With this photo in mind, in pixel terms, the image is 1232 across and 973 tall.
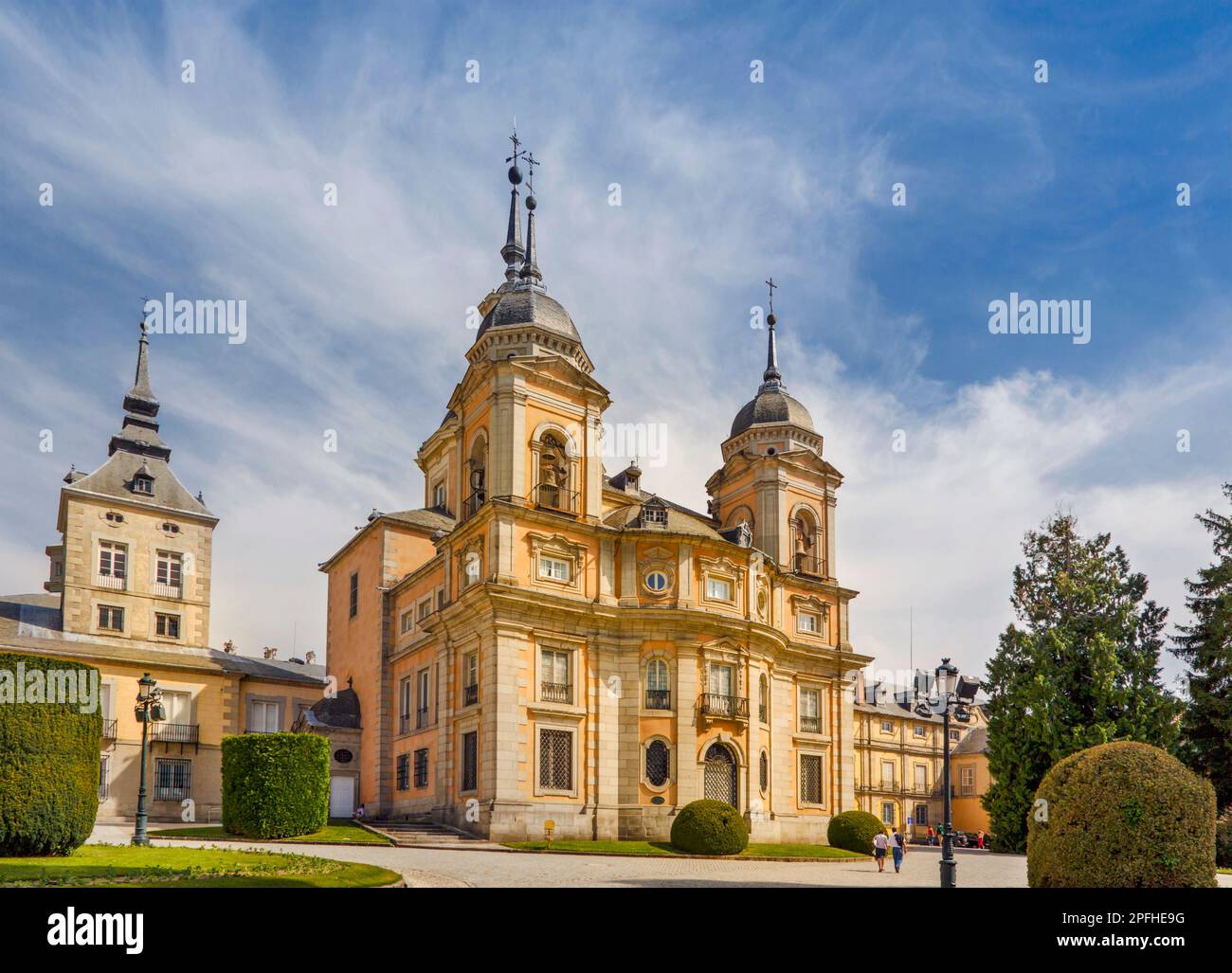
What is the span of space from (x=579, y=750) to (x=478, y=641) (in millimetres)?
5722

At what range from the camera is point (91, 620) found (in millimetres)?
48875

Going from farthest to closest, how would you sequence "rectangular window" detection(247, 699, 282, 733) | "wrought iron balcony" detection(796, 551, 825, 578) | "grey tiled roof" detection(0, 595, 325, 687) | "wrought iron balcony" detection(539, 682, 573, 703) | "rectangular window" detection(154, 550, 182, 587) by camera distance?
"wrought iron balcony" detection(796, 551, 825, 578)
"rectangular window" detection(154, 550, 182, 587)
"rectangular window" detection(247, 699, 282, 733)
"grey tiled roof" detection(0, 595, 325, 687)
"wrought iron balcony" detection(539, 682, 573, 703)

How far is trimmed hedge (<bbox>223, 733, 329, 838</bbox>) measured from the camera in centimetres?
3247

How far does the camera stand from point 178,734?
4772 centimetres

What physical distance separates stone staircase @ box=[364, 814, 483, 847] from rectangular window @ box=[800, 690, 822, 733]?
62.6ft

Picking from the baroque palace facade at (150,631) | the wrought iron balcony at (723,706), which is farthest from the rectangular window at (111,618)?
the wrought iron balcony at (723,706)

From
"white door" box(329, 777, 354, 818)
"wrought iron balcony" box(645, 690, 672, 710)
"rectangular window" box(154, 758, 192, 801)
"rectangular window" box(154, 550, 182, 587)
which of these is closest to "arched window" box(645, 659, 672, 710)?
"wrought iron balcony" box(645, 690, 672, 710)

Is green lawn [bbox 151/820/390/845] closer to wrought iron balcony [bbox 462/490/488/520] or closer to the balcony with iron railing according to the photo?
wrought iron balcony [bbox 462/490/488/520]

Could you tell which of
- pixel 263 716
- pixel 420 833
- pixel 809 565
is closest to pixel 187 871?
pixel 420 833

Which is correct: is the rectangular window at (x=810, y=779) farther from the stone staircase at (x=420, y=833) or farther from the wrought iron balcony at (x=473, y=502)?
the wrought iron balcony at (x=473, y=502)
